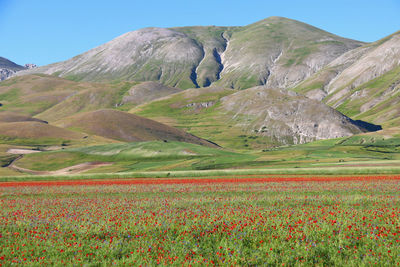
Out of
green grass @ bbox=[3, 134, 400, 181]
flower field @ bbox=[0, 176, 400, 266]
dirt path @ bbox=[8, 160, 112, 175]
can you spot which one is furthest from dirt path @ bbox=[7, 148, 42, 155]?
flower field @ bbox=[0, 176, 400, 266]

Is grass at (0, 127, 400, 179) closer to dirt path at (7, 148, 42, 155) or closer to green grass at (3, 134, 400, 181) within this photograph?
green grass at (3, 134, 400, 181)

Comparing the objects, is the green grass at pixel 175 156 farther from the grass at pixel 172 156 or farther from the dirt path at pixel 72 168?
the dirt path at pixel 72 168

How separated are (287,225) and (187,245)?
6.08 meters

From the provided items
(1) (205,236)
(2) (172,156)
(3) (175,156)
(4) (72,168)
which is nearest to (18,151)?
(4) (72,168)

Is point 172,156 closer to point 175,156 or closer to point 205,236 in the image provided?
point 175,156

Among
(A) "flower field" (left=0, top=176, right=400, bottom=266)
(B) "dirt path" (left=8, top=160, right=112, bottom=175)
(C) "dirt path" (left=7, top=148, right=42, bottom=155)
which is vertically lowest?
(B) "dirt path" (left=8, top=160, right=112, bottom=175)

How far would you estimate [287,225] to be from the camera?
66.0 feet

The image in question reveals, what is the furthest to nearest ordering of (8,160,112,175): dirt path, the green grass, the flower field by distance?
(8,160,112,175): dirt path
the green grass
the flower field

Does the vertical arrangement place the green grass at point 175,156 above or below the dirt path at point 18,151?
below

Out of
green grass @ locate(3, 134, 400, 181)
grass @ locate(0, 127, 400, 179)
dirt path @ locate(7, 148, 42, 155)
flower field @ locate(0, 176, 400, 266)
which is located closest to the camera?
Result: flower field @ locate(0, 176, 400, 266)

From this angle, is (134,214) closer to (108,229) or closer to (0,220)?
(108,229)

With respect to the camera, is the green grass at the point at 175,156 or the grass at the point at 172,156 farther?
the grass at the point at 172,156

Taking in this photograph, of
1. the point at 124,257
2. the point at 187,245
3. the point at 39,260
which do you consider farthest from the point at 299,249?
the point at 39,260

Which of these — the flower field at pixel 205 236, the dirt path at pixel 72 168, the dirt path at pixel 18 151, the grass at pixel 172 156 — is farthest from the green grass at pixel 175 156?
the flower field at pixel 205 236
